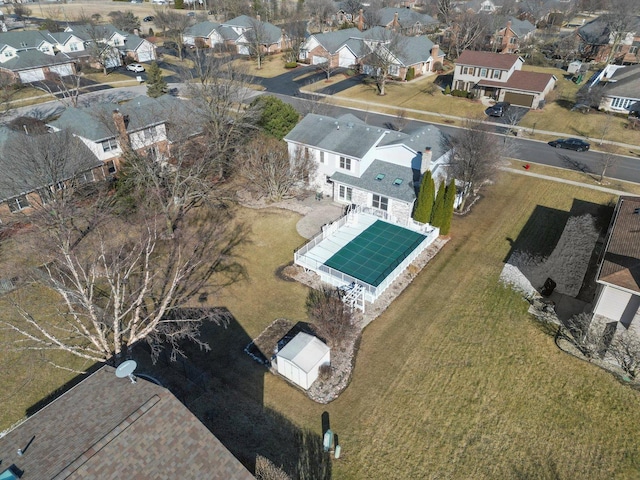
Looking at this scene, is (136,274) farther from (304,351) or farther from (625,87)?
(625,87)

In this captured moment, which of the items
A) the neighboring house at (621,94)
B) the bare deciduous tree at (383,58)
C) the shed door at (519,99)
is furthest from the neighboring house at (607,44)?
the bare deciduous tree at (383,58)

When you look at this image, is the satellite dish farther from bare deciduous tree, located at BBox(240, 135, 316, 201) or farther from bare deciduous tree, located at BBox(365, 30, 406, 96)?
bare deciduous tree, located at BBox(365, 30, 406, 96)

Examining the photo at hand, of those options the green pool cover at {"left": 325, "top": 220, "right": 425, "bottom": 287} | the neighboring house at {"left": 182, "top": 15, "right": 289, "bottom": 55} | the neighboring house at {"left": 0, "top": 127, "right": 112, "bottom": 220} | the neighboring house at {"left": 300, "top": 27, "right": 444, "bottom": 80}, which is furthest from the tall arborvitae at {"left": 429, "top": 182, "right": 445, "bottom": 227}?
the neighboring house at {"left": 182, "top": 15, "right": 289, "bottom": 55}

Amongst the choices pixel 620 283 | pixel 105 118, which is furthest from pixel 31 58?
pixel 620 283

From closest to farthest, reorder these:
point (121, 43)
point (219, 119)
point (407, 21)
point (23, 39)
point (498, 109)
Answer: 1. point (219, 119)
2. point (498, 109)
3. point (23, 39)
4. point (121, 43)
5. point (407, 21)

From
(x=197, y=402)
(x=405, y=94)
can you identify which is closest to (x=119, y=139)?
(x=197, y=402)

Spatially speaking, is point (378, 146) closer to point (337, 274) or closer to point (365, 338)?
point (337, 274)
